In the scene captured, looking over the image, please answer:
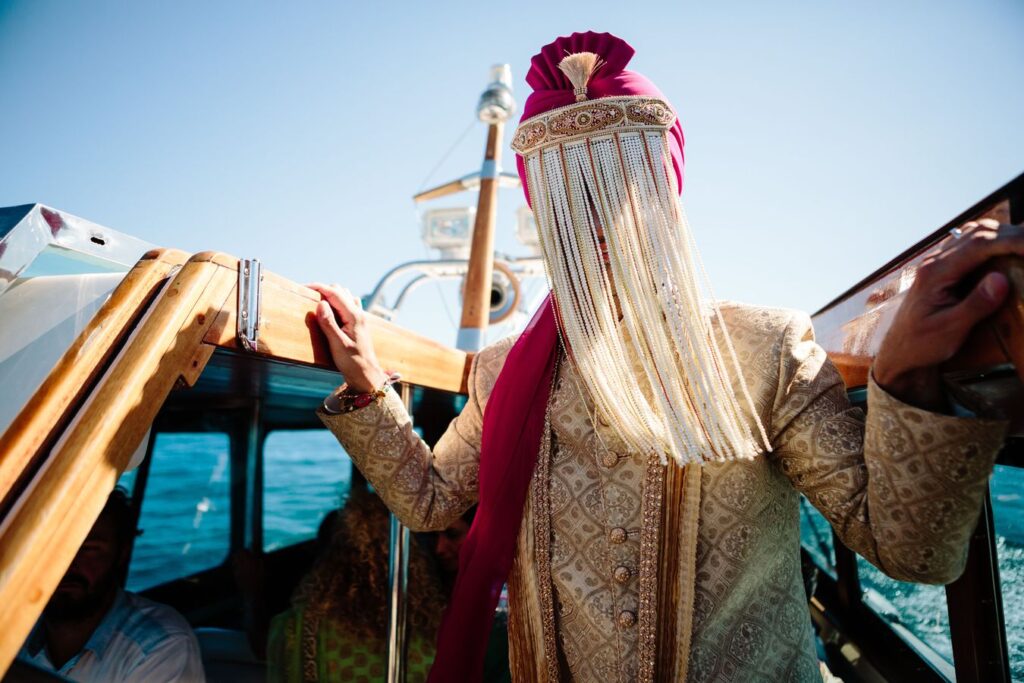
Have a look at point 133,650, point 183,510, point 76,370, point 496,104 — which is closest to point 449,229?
point 496,104

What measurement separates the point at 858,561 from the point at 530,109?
10.8ft

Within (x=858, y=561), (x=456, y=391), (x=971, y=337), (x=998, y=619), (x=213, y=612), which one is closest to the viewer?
(x=971, y=337)

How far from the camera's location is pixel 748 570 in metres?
1.23

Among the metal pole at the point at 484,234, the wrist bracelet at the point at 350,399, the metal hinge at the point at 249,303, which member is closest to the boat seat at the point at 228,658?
the metal pole at the point at 484,234

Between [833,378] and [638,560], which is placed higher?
[833,378]

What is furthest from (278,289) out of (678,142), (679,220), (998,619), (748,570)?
(998,619)

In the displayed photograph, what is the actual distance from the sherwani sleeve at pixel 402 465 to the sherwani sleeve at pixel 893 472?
84 centimetres

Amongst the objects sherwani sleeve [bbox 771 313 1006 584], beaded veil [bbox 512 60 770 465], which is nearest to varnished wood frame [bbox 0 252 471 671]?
beaded veil [bbox 512 60 770 465]

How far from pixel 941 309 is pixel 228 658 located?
13.6 feet

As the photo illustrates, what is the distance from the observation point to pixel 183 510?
19.5ft

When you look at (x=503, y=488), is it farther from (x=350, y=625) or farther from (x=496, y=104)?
(x=496, y=104)

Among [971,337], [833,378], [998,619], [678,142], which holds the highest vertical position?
[678,142]

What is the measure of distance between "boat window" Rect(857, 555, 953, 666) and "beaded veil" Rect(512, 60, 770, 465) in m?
1.15

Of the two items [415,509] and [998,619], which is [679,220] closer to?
[415,509]
